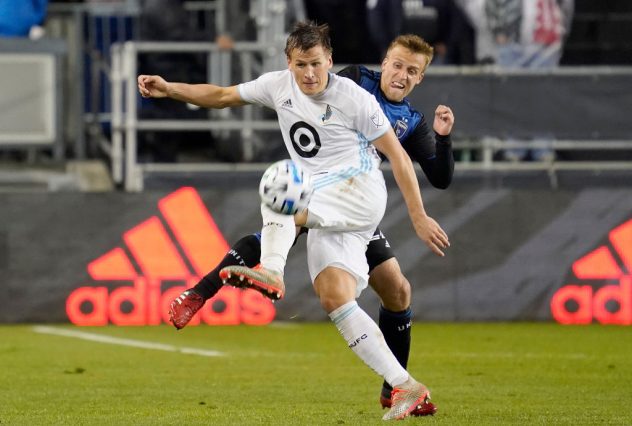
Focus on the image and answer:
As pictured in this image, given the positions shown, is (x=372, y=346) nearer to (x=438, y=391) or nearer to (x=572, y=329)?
(x=438, y=391)

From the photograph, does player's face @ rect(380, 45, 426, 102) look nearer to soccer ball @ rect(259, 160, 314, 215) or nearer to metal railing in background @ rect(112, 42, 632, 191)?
soccer ball @ rect(259, 160, 314, 215)

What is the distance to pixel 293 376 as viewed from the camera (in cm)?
1012

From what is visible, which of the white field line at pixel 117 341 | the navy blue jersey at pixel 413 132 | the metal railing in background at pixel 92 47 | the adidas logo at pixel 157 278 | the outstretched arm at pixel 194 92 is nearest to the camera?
the outstretched arm at pixel 194 92

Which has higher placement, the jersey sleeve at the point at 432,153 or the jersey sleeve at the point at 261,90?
the jersey sleeve at the point at 261,90

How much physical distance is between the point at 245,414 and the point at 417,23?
8.54 meters

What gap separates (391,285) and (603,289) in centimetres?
711

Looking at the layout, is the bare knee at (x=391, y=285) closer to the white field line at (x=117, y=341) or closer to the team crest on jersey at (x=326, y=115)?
the team crest on jersey at (x=326, y=115)

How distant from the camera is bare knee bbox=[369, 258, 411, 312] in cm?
812

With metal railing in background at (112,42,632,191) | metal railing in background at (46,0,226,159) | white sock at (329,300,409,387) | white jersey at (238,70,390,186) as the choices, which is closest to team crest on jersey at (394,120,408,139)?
white jersey at (238,70,390,186)

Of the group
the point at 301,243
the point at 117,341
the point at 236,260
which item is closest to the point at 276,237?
the point at 236,260

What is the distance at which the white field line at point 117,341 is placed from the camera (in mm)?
12039

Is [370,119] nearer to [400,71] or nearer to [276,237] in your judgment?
A: [400,71]

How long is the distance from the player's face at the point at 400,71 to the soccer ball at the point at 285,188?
104 centimetres

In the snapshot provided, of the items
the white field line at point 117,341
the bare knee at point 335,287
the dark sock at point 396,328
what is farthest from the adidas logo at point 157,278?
the bare knee at point 335,287
